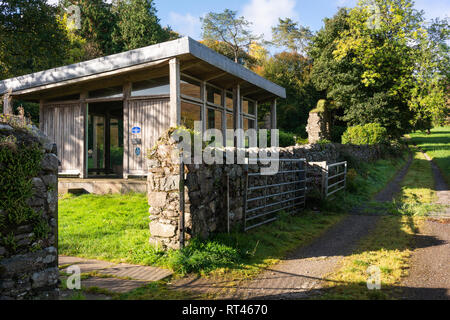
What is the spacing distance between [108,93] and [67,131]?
88.3 inches

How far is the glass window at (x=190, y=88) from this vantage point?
1084 cm

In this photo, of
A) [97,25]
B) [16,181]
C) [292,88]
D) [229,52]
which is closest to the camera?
[16,181]

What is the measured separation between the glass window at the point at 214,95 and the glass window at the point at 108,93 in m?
3.08

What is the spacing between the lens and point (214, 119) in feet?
41.8

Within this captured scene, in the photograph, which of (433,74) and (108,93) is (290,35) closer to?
(433,74)

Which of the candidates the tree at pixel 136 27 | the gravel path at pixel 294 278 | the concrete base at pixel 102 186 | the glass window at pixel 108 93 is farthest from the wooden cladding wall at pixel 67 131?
the tree at pixel 136 27

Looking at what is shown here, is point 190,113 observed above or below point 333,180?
above

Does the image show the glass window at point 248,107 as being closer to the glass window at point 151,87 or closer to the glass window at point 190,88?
the glass window at point 190,88

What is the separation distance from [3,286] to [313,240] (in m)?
5.87

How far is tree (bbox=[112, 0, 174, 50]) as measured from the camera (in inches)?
1249

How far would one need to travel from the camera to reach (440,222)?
8703 mm

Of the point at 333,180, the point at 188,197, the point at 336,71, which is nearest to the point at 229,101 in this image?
the point at 333,180
